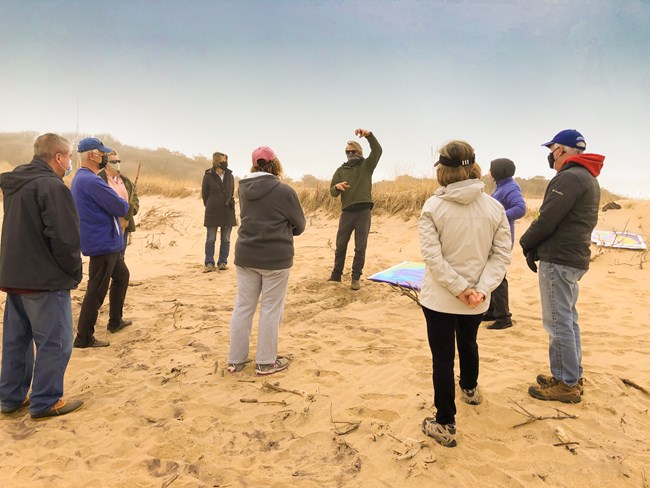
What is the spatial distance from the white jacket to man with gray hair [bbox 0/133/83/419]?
7.99 feet

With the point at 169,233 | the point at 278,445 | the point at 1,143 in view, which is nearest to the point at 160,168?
the point at 1,143

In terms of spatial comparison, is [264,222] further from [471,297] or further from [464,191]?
[471,297]

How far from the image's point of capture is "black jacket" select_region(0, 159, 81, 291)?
9.25 ft

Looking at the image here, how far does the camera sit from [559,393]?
10.6 ft

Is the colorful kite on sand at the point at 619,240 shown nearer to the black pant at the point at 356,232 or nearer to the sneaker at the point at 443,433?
the black pant at the point at 356,232

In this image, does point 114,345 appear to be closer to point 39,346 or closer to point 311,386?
point 39,346

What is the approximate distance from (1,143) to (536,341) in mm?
40441

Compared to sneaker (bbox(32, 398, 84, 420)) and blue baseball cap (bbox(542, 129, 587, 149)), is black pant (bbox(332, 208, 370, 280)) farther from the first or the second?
sneaker (bbox(32, 398, 84, 420))

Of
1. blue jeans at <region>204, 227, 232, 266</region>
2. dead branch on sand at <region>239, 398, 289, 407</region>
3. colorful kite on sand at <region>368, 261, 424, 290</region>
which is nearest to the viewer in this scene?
dead branch on sand at <region>239, 398, 289, 407</region>

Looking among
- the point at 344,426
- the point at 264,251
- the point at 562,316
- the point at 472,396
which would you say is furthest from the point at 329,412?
the point at 562,316

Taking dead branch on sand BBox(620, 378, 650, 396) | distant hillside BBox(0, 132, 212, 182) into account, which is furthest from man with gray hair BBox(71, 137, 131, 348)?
distant hillside BBox(0, 132, 212, 182)

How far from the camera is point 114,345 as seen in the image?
451 centimetres

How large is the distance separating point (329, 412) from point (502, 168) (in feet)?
10.5

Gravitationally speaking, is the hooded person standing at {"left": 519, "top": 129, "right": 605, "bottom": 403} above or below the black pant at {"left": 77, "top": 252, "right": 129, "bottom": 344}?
above
